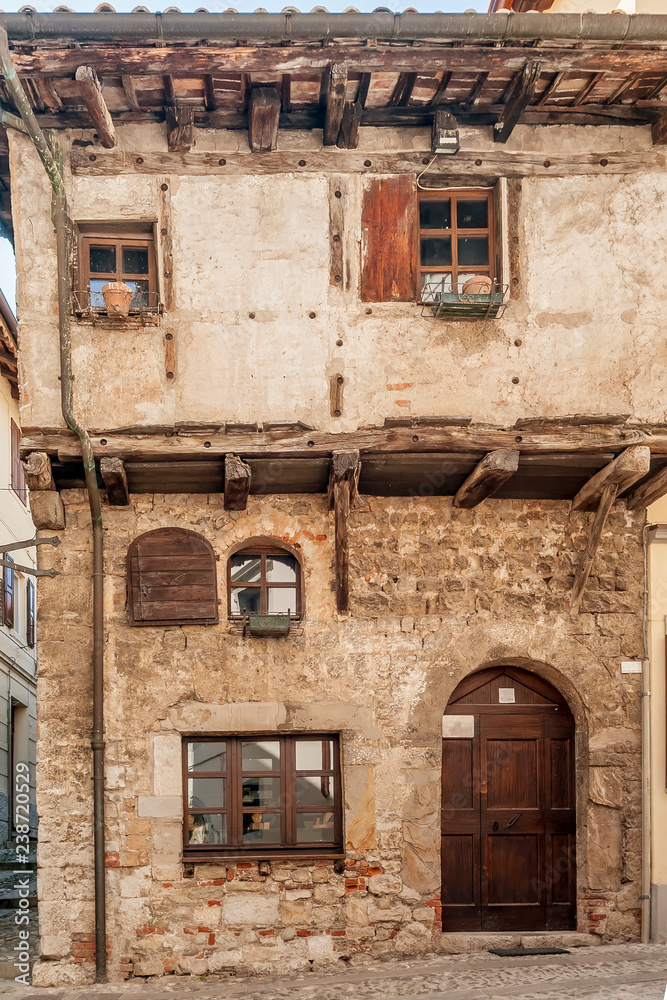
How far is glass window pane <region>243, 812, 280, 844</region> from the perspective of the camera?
27.5 feet

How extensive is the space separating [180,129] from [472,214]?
273 centimetres

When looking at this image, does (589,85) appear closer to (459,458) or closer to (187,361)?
(459,458)

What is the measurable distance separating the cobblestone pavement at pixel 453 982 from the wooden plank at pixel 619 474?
154 inches

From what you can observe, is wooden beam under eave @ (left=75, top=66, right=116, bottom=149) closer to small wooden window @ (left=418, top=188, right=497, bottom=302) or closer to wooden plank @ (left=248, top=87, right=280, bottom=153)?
wooden plank @ (left=248, top=87, right=280, bottom=153)

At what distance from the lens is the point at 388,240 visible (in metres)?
8.39

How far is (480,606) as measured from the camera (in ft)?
28.2

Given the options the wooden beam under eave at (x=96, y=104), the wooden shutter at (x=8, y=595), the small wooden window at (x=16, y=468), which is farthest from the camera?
the small wooden window at (x=16, y=468)

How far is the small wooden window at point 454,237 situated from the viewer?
28.1ft

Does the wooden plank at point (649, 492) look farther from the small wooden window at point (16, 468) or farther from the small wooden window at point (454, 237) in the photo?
the small wooden window at point (16, 468)

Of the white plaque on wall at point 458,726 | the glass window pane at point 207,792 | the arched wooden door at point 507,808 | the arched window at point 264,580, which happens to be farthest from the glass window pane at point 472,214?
the glass window pane at point 207,792

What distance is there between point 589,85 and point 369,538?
4.39m

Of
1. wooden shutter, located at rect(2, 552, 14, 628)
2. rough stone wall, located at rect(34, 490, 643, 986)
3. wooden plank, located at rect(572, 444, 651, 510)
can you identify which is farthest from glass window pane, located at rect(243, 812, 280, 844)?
wooden shutter, located at rect(2, 552, 14, 628)

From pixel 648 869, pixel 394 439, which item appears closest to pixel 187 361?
pixel 394 439

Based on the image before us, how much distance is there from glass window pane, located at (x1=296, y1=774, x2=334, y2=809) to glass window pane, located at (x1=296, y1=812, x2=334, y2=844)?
103 millimetres
